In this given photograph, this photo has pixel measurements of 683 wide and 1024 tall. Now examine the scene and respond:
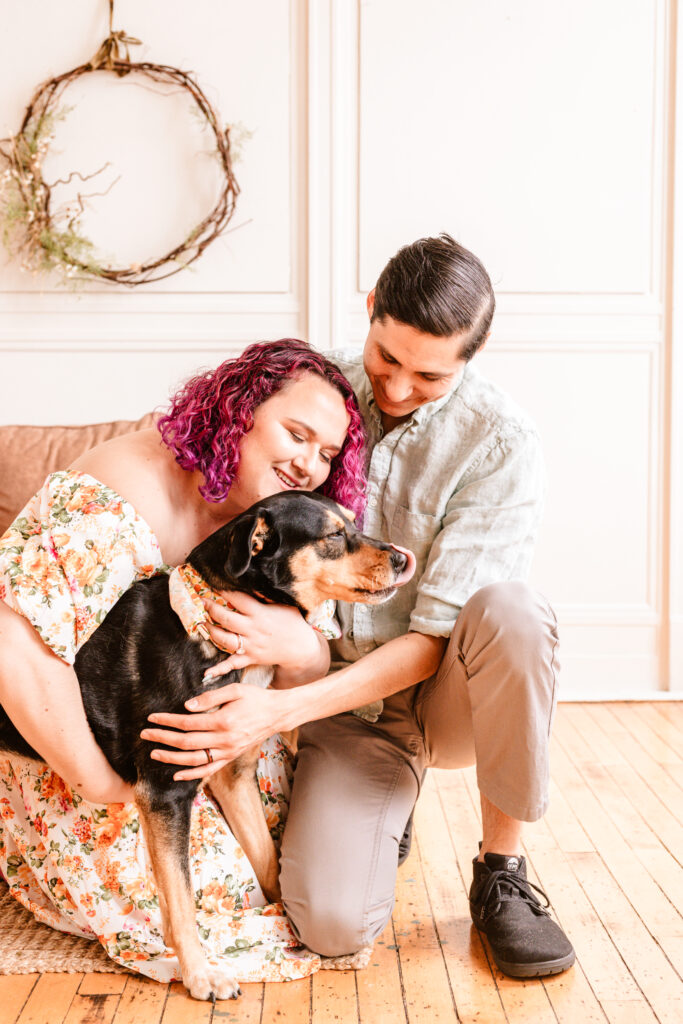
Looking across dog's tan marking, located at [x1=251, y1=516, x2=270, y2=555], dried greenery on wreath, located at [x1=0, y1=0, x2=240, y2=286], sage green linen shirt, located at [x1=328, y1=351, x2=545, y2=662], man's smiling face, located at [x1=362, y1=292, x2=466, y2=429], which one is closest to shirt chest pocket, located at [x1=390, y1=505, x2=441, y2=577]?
sage green linen shirt, located at [x1=328, y1=351, x2=545, y2=662]

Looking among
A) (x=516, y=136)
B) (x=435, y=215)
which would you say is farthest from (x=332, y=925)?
(x=516, y=136)

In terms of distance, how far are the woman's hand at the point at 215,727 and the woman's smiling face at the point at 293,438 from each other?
0.40 meters

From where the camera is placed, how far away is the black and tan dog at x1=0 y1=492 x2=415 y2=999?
5.46 ft

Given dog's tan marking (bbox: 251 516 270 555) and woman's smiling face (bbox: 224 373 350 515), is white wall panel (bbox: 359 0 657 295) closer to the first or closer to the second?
woman's smiling face (bbox: 224 373 350 515)

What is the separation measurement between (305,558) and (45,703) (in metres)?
0.51

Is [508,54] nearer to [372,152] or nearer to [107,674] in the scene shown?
[372,152]

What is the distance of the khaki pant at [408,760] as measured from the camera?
1777 millimetres

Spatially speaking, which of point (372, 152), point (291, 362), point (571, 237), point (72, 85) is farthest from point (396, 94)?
point (291, 362)

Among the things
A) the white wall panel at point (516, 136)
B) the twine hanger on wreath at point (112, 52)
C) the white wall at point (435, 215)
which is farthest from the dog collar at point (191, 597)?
the twine hanger on wreath at point (112, 52)

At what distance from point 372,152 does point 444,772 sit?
2.20m

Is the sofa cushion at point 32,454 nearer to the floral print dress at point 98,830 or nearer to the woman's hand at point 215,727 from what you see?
the floral print dress at point 98,830

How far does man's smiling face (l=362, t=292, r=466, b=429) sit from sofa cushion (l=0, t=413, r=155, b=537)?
2.97 ft

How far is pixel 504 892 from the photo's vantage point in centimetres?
188

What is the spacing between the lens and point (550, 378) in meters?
3.67
